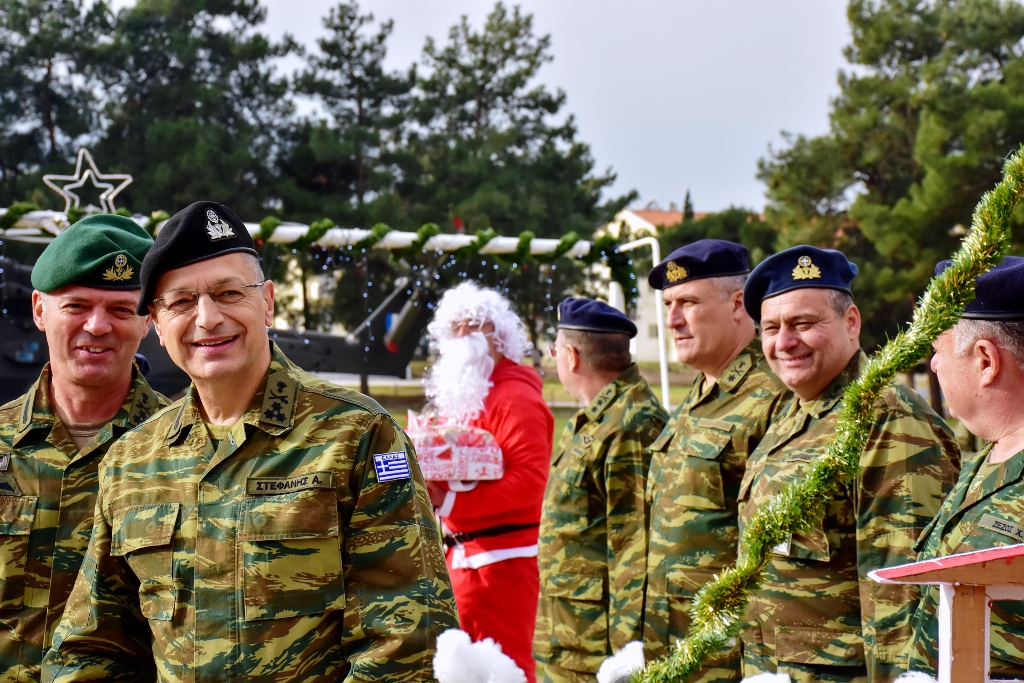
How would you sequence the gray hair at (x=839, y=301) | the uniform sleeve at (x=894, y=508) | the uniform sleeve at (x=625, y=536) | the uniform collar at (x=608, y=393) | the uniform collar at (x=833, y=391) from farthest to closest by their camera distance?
the uniform collar at (x=608, y=393) < the uniform sleeve at (x=625, y=536) < the gray hair at (x=839, y=301) < the uniform collar at (x=833, y=391) < the uniform sleeve at (x=894, y=508)

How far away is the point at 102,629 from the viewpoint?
231cm

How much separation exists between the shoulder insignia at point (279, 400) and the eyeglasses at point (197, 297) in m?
0.20

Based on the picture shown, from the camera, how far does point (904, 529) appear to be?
283 cm

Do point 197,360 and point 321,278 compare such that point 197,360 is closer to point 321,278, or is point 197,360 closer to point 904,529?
point 904,529

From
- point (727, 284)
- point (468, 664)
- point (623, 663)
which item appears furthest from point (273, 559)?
point (727, 284)

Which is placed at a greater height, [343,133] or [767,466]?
[343,133]

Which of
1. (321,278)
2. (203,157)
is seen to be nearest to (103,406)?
(203,157)

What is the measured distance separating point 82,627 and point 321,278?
2350cm

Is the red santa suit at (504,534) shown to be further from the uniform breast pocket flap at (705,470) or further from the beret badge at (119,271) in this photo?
the beret badge at (119,271)

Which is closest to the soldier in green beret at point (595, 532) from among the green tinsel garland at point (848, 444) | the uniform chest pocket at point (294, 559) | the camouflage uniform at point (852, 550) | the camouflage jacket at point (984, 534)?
the camouflage uniform at point (852, 550)

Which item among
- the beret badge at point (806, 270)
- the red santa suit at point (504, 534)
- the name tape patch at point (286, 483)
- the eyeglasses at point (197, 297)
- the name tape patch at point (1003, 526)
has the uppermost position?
the beret badge at point (806, 270)

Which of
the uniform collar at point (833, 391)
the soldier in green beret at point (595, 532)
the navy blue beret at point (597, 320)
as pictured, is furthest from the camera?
the navy blue beret at point (597, 320)

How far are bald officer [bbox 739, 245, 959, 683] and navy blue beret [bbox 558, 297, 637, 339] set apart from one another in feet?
4.01

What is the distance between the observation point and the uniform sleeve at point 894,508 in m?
2.79
